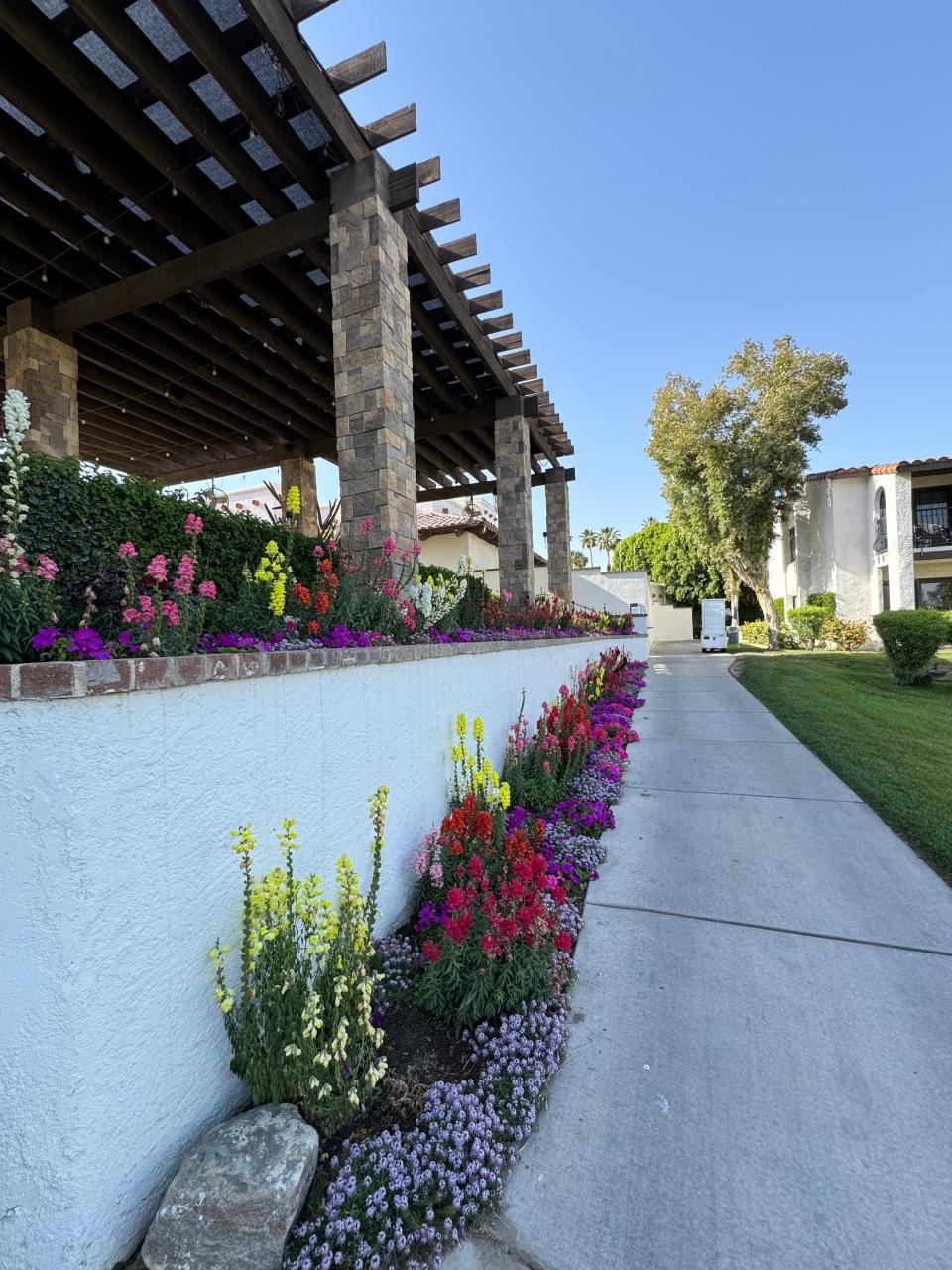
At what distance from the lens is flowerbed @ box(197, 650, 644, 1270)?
1.37 meters

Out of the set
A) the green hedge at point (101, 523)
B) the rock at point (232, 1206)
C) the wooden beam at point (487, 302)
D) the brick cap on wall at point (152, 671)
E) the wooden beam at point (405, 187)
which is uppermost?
the wooden beam at point (487, 302)

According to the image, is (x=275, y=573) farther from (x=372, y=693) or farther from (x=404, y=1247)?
(x=404, y=1247)

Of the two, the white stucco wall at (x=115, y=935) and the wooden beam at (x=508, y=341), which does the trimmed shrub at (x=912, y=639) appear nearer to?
the wooden beam at (x=508, y=341)

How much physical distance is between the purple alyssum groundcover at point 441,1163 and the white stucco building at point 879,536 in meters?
20.0

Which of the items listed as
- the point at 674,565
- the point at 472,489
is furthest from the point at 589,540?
the point at 472,489

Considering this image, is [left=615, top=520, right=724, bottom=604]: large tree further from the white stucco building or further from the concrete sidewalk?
the concrete sidewalk

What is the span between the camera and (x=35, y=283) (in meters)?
5.79

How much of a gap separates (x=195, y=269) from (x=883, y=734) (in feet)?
28.6

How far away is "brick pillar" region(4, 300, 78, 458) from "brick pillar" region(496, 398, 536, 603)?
554 cm

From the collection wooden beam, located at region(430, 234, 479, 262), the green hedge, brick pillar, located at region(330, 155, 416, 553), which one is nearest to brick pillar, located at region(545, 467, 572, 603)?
wooden beam, located at region(430, 234, 479, 262)

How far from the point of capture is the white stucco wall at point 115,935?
4.00 ft

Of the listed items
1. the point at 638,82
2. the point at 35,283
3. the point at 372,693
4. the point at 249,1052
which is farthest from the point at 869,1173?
the point at 638,82

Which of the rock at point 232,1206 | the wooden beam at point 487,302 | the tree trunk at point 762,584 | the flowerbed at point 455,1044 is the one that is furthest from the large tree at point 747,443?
the rock at point 232,1206

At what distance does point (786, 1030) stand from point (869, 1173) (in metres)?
0.50
